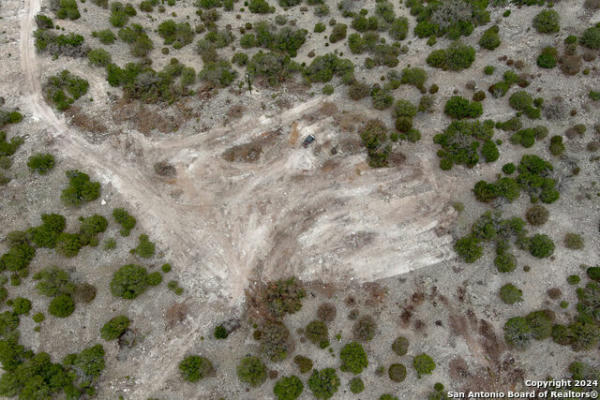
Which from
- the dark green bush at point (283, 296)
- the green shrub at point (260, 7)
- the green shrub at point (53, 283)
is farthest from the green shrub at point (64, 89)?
the dark green bush at point (283, 296)

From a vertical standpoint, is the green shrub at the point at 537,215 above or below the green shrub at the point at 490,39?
below

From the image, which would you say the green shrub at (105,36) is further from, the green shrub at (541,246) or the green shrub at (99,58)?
the green shrub at (541,246)

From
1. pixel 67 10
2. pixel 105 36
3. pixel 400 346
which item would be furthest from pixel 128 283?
pixel 67 10

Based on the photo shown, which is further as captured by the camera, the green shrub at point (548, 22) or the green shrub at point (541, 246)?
the green shrub at point (548, 22)

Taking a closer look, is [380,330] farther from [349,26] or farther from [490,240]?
[349,26]

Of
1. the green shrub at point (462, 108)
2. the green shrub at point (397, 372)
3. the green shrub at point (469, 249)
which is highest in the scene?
the green shrub at point (462, 108)

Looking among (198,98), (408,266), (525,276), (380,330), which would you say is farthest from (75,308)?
(525,276)

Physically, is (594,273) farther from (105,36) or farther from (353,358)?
(105,36)

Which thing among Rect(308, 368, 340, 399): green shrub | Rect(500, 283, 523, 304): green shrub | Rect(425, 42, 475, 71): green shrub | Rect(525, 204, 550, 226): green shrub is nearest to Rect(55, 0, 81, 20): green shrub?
Rect(425, 42, 475, 71): green shrub
